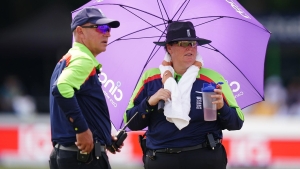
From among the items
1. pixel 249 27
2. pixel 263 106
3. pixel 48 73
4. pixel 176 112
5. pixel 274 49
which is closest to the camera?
pixel 176 112

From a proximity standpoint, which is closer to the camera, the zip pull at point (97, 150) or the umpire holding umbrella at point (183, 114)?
the zip pull at point (97, 150)

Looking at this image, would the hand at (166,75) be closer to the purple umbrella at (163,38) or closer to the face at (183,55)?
the face at (183,55)

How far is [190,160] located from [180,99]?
478 millimetres

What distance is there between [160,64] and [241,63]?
0.67 metres

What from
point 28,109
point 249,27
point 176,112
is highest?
point 249,27

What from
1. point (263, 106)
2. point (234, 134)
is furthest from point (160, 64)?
point (263, 106)

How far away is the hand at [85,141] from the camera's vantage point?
17.9ft

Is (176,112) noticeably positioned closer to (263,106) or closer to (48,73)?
(263,106)

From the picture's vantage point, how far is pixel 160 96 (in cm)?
586

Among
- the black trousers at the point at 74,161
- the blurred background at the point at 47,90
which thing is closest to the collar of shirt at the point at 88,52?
the black trousers at the point at 74,161

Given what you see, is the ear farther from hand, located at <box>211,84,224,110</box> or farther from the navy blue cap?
hand, located at <box>211,84,224,110</box>

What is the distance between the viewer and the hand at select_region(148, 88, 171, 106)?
231 inches

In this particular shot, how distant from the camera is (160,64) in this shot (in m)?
6.43

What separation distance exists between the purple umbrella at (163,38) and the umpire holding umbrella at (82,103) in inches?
26.9
